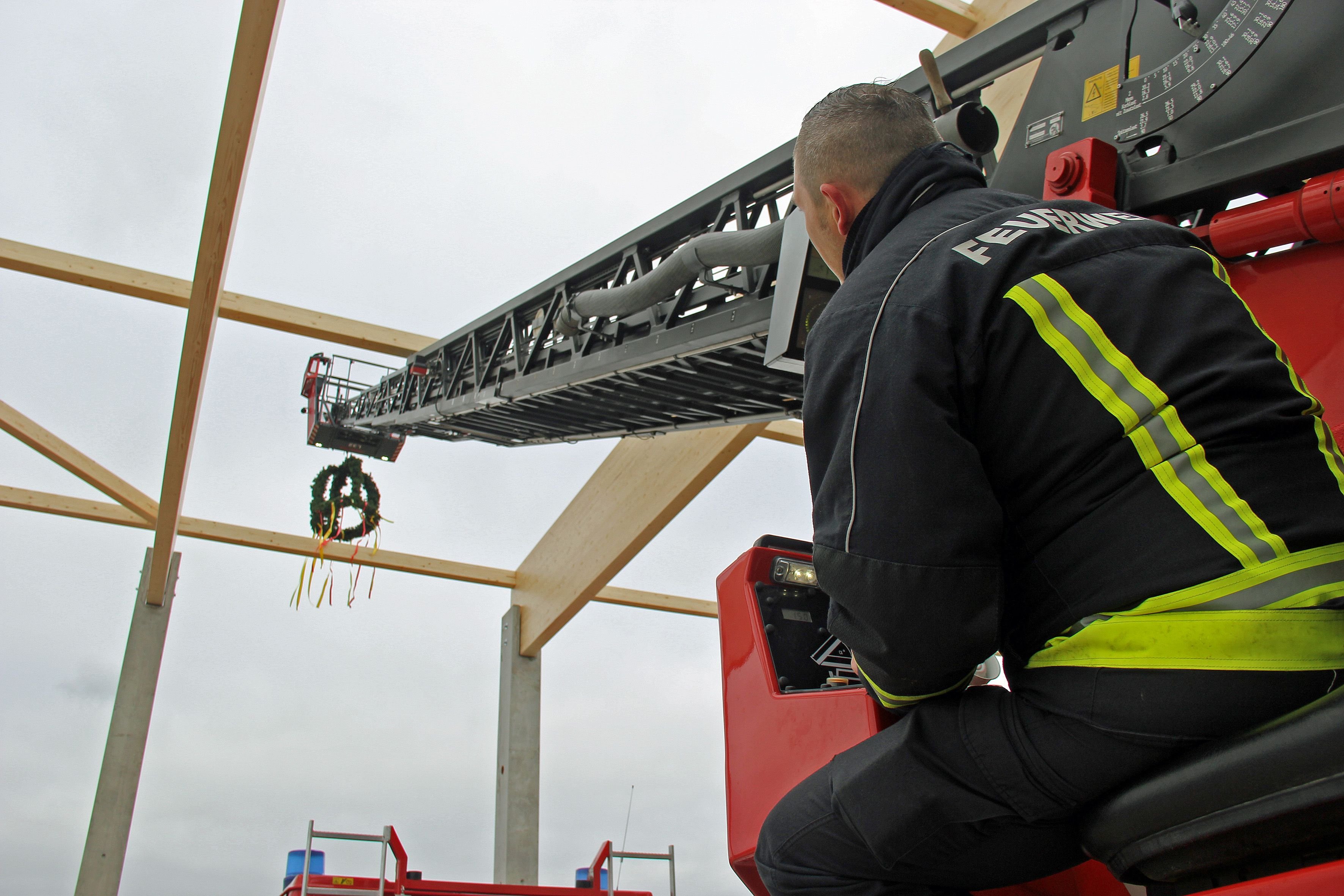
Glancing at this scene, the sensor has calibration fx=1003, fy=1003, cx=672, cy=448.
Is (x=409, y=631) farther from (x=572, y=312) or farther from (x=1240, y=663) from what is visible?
(x=1240, y=663)

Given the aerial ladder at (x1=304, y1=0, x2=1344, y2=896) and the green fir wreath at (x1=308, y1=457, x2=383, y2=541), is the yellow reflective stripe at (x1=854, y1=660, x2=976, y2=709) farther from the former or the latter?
the green fir wreath at (x1=308, y1=457, x2=383, y2=541)

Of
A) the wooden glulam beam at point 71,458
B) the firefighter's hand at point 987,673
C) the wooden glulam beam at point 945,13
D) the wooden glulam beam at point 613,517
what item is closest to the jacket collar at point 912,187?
the firefighter's hand at point 987,673

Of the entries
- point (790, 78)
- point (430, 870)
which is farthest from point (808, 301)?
point (430, 870)

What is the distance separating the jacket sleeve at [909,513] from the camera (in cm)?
141

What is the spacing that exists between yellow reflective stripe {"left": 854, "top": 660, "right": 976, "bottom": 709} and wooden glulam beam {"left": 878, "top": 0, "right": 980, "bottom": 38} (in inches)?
224

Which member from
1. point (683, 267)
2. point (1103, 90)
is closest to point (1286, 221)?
point (1103, 90)

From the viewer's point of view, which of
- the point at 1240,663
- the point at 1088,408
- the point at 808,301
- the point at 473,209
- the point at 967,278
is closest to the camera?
the point at 1240,663

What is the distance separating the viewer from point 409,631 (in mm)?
11047

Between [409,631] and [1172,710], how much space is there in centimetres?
1053

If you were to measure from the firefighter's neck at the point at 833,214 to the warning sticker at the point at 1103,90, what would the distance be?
118 centimetres

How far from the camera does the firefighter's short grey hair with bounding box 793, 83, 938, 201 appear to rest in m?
1.89

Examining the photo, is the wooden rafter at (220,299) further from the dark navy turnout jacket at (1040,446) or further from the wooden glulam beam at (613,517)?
the dark navy turnout jacket at (1040,446)

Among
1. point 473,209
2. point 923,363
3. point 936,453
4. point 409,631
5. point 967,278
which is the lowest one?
point 936,453

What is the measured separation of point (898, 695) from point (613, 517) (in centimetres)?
841
